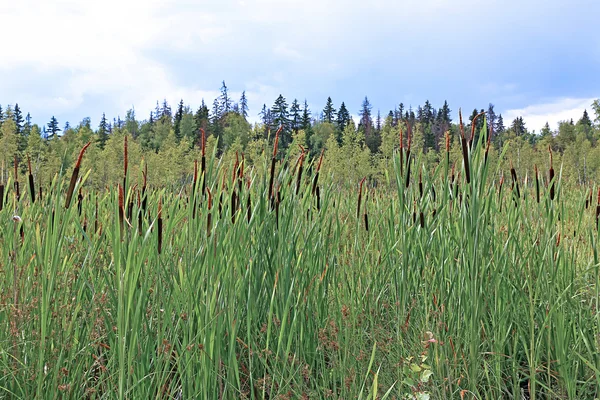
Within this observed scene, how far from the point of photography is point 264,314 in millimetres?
2078

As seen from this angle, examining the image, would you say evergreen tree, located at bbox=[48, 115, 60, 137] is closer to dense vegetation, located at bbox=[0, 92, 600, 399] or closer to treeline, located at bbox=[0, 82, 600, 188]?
treeline, located at bbox=[0, 82, 600, 188]

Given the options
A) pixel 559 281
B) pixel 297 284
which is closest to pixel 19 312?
pixel 297 284

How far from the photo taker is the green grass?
61.9 inches

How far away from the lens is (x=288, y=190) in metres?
2.00

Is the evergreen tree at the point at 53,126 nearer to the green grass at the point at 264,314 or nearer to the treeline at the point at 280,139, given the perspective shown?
the treeline at the point at 280,139

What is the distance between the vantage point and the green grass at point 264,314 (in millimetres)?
1571

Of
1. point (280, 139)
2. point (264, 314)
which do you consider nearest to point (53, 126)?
point (280, 139)

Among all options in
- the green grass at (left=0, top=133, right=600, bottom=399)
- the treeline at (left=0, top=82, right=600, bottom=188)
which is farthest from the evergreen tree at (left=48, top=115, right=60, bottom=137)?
the green grass at (left=0, top=133, right=600, bottom=399)

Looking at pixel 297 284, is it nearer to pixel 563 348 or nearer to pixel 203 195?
pixel 203 195

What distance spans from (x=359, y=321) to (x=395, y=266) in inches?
13.4

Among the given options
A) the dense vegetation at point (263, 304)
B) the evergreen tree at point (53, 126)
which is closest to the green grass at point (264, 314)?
the dense vegetation at point (263, 304)

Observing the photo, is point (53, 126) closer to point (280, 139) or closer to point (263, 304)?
point (280, 139)

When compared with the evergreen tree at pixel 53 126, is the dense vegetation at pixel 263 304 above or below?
below

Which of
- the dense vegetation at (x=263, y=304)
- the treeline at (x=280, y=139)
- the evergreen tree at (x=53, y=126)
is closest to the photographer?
the dense vegetation at (x=263, y=304)
